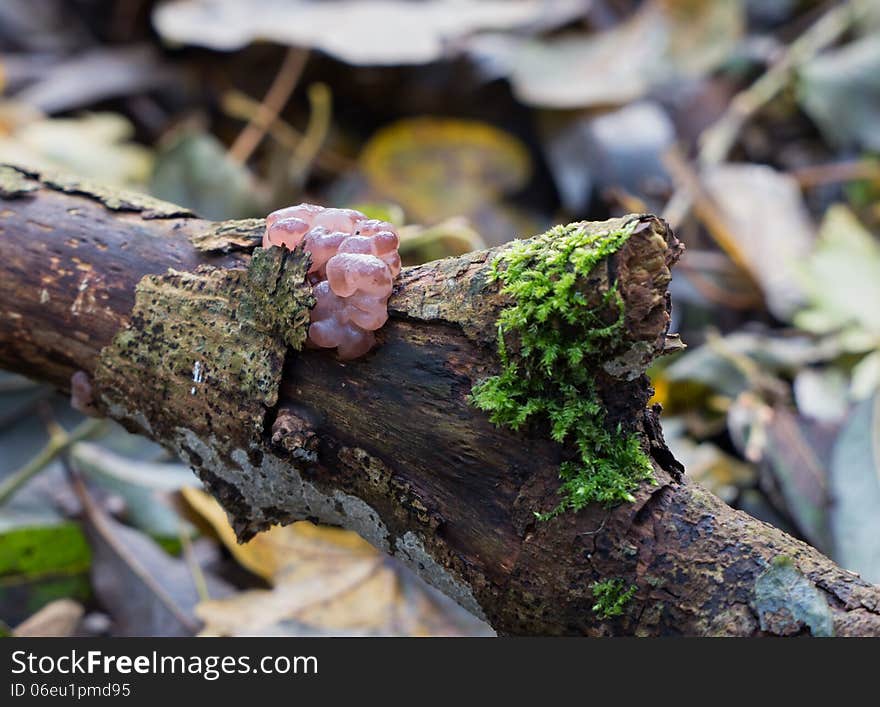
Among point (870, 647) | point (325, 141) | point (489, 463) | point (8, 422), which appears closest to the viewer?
point (870, 647)

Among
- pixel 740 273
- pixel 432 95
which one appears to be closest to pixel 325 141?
pixel 432 95

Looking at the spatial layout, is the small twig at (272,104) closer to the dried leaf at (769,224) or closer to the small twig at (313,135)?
the small twig at (313,135)

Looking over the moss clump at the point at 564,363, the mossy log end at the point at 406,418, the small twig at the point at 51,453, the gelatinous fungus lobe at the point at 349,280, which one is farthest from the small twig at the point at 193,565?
the moss clump at the point at 564,363

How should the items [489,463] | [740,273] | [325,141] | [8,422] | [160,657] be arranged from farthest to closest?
[325,141] < [740,273] < [8,422] < [160,657] < [489,463]

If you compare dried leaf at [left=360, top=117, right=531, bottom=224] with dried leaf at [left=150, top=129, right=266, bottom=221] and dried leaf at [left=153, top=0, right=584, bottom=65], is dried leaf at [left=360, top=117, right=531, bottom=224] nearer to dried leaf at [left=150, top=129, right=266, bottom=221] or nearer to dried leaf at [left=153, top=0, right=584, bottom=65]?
dried leaf at [left=153, top=0, right=584, bottom=65]

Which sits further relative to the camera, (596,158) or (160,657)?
(596,158)

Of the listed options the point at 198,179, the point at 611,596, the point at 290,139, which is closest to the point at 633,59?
the point at 290,139

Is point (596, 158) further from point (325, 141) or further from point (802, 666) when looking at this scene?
point (802, 666)
